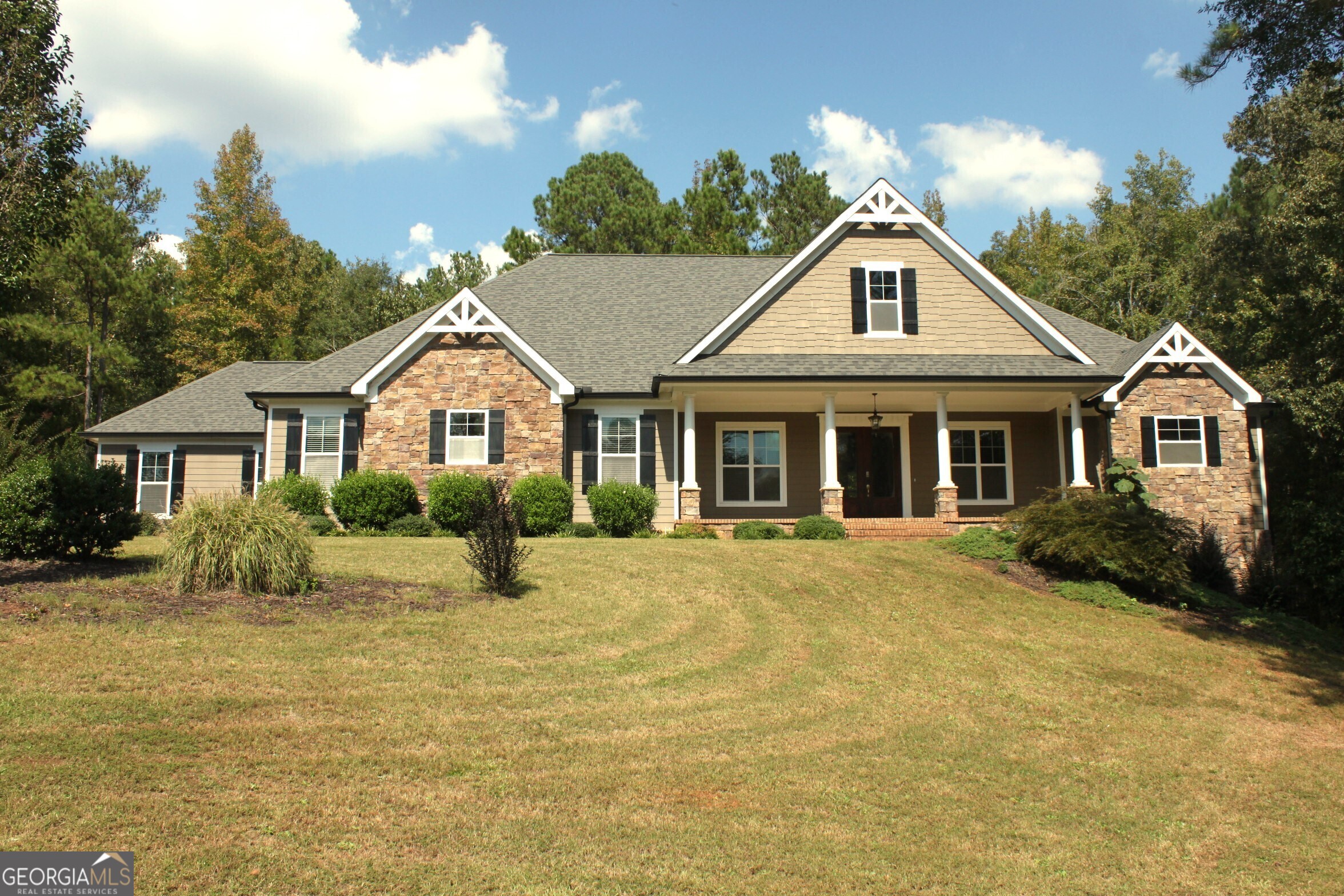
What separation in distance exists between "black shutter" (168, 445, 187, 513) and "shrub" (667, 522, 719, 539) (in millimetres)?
14476

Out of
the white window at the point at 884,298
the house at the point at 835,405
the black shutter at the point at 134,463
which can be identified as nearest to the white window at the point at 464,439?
the house at the point at 835,405

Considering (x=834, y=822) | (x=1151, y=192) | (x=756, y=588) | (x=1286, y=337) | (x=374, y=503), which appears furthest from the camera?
(x=1151, y=192)

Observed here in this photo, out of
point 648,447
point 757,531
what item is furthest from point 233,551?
point 648,447

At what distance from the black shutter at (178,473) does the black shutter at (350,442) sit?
23.6 ft

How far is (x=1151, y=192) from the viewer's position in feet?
142

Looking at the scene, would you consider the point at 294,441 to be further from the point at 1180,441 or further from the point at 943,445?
the point at 1180,441

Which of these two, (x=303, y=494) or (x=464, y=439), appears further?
(x=464, y=439)

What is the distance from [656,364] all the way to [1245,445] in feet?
43.4

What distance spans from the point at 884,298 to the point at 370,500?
12.1 metres

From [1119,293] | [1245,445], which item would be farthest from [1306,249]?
[1119,293]

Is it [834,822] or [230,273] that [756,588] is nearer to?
[834,822]

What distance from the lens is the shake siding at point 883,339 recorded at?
19.0 m

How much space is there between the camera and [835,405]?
20.3m

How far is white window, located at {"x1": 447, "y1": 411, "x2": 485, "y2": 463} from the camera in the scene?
1900 cm
